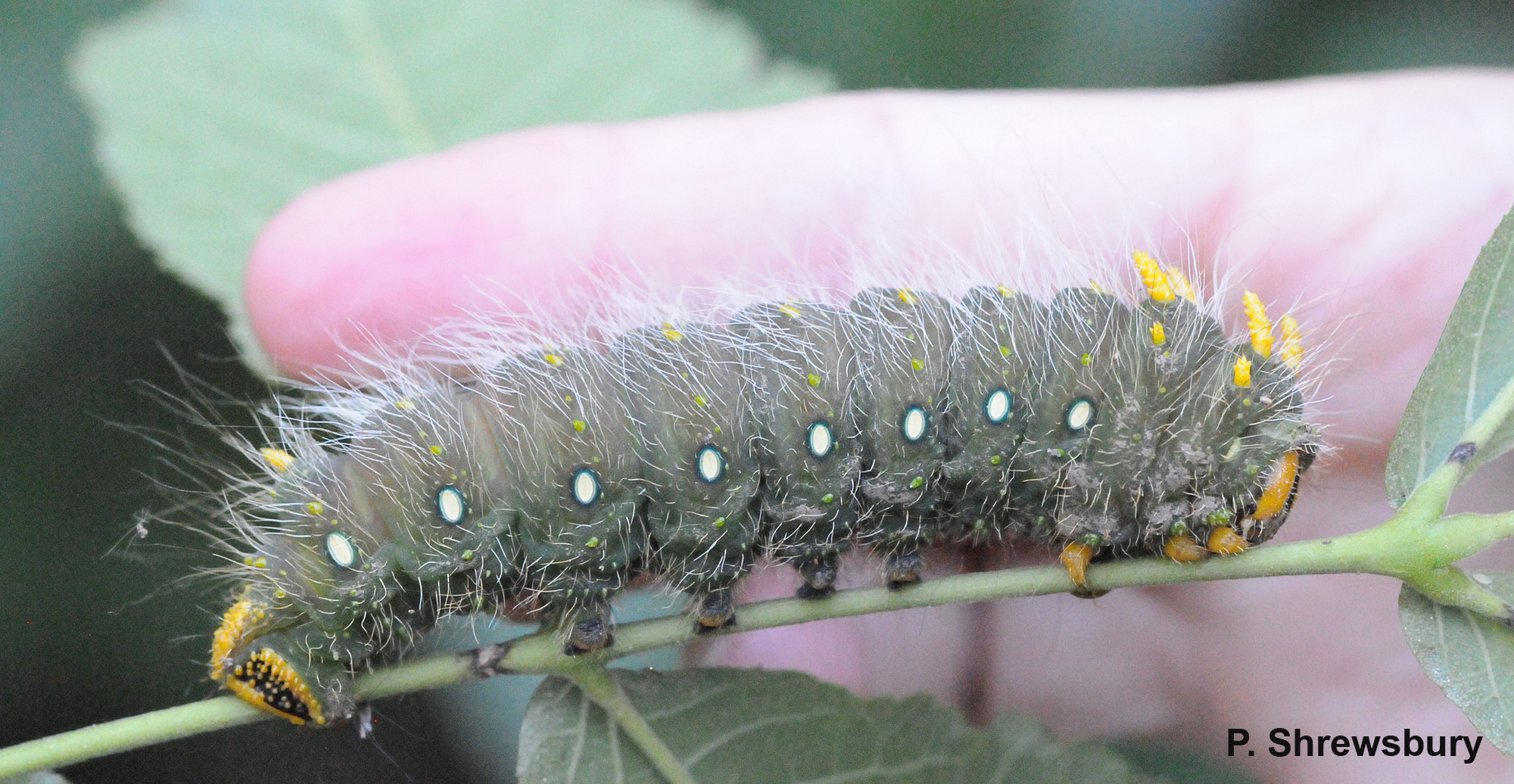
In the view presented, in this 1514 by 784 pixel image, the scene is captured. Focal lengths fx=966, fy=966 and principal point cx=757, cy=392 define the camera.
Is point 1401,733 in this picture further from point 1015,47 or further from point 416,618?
point 416,618

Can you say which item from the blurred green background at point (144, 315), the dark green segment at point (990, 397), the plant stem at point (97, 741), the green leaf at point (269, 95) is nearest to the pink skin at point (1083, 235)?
the green leaf at point (269, 95)

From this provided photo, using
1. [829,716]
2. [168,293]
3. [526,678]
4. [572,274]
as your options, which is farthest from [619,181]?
[829,716]

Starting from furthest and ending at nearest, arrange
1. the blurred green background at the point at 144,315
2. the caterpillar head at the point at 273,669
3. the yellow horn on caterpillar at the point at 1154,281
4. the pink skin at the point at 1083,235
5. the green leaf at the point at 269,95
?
the pink skin at the point at 1083,235, the green leaf at the point at 269,95, the yellow horn on caterpillar at the point at 1154,281, the blurred green background at the point at 144,315, the caterpillar head at the point at 273,669

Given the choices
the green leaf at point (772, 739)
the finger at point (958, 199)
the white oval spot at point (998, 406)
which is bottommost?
the green leaf at point (772, 739)

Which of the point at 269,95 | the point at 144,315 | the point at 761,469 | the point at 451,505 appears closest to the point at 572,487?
the point at 451,505

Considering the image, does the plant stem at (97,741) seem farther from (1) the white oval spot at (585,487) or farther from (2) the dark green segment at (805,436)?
(2) the dark green segment at (805,436)

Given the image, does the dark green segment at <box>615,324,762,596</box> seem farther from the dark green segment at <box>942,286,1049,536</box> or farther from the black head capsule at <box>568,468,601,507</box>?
the dark green segment at <box>942,286,1049,536</box>

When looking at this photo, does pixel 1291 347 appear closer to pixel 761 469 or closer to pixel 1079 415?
pixel 1079 415
